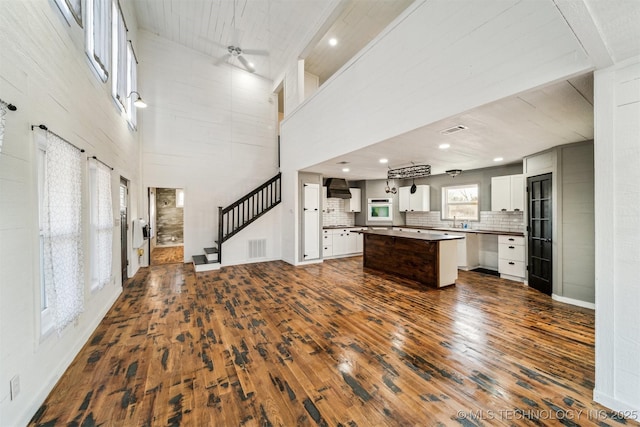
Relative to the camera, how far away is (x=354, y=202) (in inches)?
332

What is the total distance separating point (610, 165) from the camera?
1.68 metres

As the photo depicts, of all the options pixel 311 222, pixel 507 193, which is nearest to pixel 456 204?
pixel 507 193

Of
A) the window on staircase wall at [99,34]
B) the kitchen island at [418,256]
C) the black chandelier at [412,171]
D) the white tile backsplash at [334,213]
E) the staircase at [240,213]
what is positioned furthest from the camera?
the white tile backsplash at [334,213]

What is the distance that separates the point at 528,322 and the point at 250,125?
25.2 feet

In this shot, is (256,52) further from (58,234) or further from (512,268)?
(512,268)

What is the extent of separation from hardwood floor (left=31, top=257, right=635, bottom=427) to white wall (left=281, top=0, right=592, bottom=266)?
253 centimetres

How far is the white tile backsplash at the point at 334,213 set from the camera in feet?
27.4

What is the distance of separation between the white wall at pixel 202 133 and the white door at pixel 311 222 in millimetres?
1155

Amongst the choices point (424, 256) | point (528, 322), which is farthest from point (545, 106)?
point (424, 256)

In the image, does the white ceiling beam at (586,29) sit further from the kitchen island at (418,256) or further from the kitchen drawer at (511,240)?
the kitchen drawer at (511,240)

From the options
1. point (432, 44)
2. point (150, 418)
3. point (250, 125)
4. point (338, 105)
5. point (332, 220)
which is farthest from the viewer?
point (332, 220)

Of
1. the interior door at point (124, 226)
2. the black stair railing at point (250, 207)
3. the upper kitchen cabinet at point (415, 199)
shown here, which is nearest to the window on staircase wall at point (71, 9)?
the interior door at point (124, 226)

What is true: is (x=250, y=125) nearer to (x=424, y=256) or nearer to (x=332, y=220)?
(x=332, y=220)

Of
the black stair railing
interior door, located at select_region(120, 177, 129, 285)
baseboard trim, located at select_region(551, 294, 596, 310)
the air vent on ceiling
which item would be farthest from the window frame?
interior door, located at select_region(120, 177, 129, 285)
